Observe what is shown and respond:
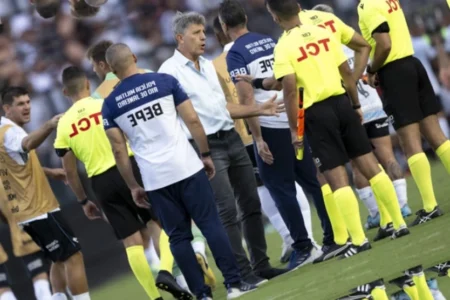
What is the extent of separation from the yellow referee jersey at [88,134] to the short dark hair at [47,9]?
492 centimetres

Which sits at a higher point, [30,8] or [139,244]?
[30,8]

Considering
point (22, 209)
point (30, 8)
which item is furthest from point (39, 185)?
point (30, 8)

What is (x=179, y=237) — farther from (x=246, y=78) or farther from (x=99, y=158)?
(x=99, y=158)

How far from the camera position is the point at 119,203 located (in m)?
11.7

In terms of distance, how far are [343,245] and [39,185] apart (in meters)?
3.26

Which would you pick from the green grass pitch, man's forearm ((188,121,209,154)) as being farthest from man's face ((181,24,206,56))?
the green grass pitch

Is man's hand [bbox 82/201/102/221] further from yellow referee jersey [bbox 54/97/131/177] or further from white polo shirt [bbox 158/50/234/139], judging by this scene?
white polo shirt [bbox 158/50/234/139]

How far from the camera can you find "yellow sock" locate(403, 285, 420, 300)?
801 centimetres

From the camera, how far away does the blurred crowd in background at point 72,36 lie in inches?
640

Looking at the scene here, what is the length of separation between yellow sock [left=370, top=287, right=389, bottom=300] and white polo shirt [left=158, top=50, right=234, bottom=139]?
2.87 m

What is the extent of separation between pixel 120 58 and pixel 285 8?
54.2 inches

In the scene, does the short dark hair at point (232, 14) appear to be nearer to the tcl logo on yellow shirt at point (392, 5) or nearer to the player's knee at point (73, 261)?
the tcl logo on yellow shirt at point (392, 5)

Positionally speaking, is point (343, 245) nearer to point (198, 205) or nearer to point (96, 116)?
point (198, 205)

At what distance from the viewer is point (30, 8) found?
16.4 meters
